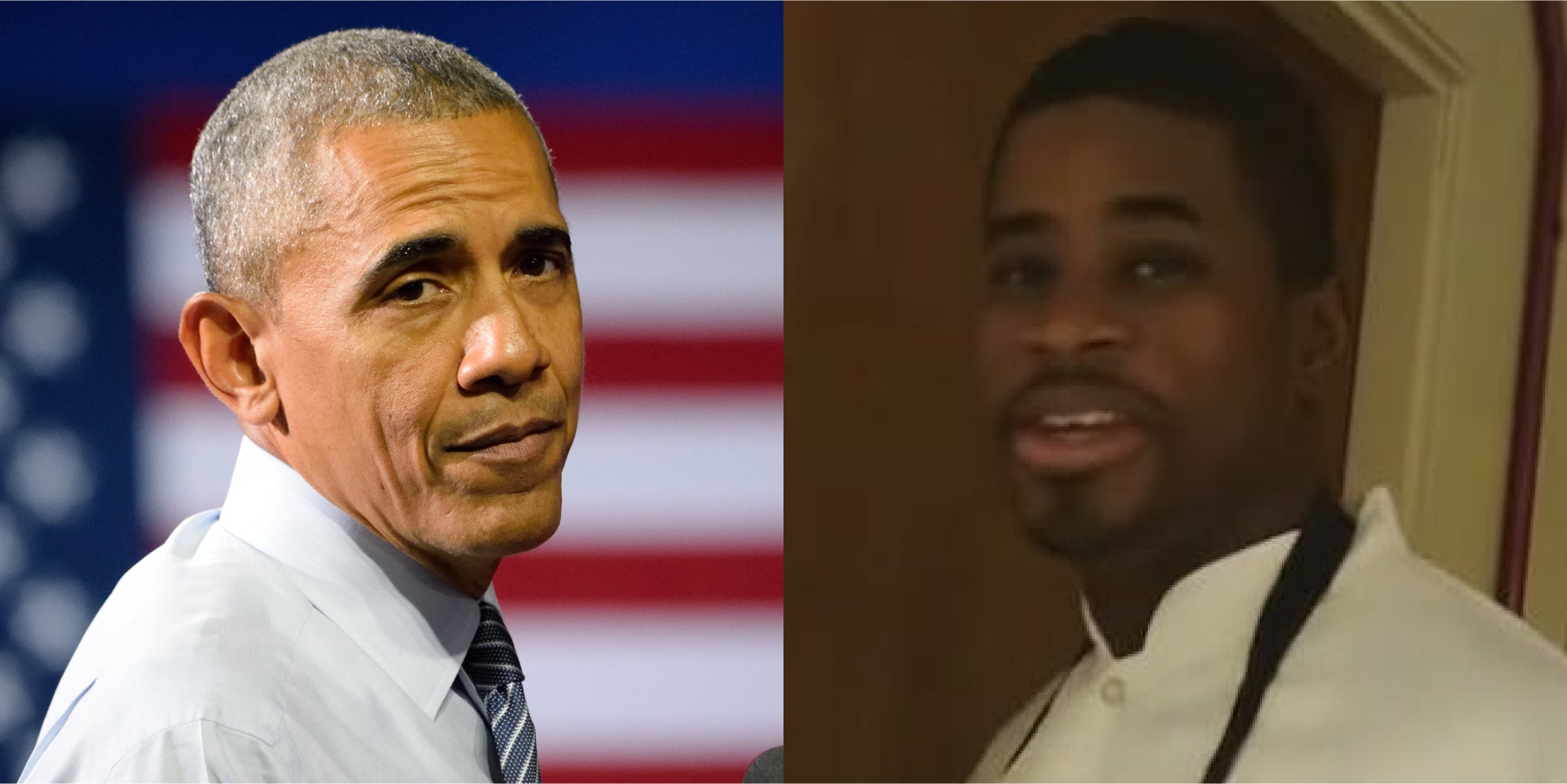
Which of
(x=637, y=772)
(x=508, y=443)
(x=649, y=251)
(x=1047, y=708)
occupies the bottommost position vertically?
(x=637, y=772)

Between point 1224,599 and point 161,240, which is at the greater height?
point 161,240

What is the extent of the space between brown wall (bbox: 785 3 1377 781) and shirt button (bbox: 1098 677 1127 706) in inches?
0.7

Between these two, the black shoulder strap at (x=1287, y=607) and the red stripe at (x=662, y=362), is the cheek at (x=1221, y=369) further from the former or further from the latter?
the red stripe at (x=662, y=362)

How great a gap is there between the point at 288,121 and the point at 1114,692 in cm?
49

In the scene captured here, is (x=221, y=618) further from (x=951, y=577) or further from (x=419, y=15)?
(x=419, y=15)

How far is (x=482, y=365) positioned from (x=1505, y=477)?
0.46 meters

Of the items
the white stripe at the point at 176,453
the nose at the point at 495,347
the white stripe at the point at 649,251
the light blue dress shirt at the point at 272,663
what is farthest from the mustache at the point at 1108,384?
the white stripe at the point at 176,453

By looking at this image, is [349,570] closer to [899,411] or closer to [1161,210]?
[899,411]

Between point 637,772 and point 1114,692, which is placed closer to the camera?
point 1114,692

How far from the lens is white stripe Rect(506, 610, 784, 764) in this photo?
3.59 feet

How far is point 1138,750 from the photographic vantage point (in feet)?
1.41

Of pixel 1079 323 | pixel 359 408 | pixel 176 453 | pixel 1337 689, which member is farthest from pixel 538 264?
pixel 176 453

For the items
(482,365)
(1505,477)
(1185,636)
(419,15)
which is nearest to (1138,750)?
(1185,636)

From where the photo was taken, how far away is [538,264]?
0.68m
